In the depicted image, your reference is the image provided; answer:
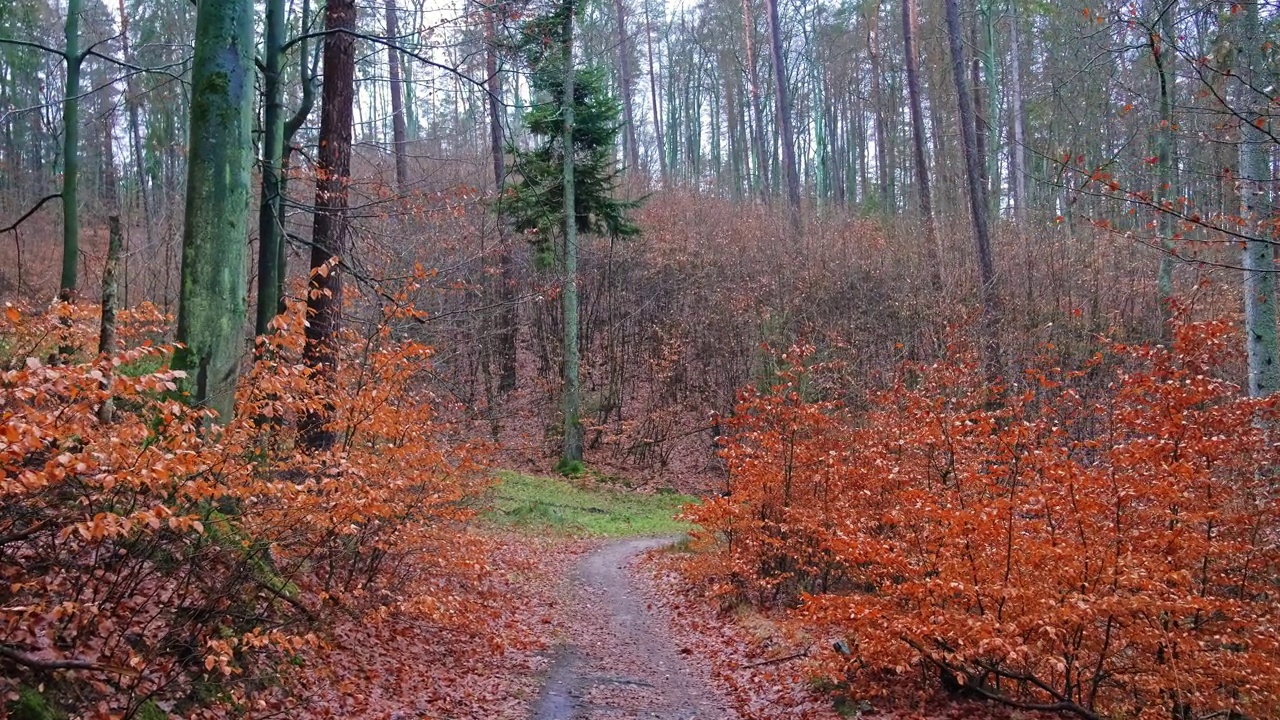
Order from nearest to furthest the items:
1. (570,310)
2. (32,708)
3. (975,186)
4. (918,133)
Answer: (32,708) → (975,186) → (570,310) → (918,133)

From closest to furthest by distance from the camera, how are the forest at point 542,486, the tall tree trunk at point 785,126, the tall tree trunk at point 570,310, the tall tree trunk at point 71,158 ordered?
the forest at point 542,486, the tall tree trunk at point 71,158, the tall tree trunk at point 570,310, the tall tree trunk at point 785,126

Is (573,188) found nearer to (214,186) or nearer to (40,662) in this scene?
(214,186)

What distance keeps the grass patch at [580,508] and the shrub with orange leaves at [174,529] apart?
8694 millimetres

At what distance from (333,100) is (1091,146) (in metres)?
28.8

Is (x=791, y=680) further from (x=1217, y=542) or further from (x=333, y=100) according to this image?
(x=333, y=100)

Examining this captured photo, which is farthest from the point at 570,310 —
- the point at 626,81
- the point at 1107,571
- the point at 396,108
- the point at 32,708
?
the point at 32,708

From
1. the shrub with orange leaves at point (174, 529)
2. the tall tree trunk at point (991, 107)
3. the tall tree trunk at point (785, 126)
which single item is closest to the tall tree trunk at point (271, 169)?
the shrub with orange leaves at point (174, 529)

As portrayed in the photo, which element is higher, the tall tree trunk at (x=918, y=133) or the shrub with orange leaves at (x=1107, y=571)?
the tall tree trunk at (x=918, y=133)

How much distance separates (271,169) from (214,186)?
3.26 m

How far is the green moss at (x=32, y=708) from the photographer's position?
3688mm

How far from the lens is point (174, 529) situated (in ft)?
14.0

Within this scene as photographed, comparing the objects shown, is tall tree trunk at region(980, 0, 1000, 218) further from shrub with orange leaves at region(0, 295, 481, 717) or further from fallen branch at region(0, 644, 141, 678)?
fallen branch at region(0, 644, 141, 678)

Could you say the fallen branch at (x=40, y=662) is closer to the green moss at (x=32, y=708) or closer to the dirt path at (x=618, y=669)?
the green moss at (x=32, y=708)

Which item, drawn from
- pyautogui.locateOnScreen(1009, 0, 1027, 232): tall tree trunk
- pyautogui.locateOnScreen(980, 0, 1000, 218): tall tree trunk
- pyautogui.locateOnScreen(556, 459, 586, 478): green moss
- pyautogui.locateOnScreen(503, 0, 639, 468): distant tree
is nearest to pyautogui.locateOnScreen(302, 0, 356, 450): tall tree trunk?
pyautogui.locateOnScreen(503, 0, 639, 468): distant tree
